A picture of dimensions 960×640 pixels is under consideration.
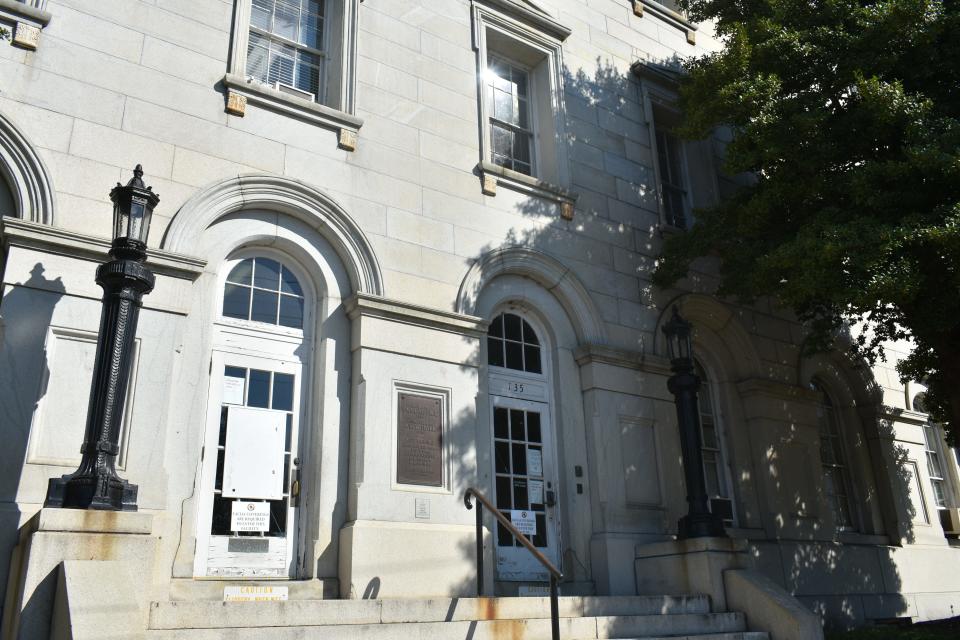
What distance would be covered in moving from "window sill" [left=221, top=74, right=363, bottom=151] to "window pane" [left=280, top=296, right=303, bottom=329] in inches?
82.8

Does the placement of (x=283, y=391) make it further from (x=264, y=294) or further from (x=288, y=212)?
(x=288, y=212)

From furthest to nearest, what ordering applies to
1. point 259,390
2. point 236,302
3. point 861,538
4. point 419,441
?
point 861,538 < point 419,441 < point 236,302 < point 259,390

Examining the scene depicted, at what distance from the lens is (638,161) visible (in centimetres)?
1366

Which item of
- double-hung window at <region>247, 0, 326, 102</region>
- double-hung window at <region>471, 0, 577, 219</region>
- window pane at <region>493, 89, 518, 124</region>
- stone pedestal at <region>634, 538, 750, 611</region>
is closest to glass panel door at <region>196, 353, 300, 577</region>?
double-hung window at <region>247, 0, 326, 102</region>

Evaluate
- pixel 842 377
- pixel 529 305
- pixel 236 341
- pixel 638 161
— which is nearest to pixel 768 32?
pixel 638 161

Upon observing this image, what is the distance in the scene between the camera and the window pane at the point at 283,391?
9.23m

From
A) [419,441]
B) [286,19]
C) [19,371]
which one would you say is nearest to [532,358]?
[419,441]

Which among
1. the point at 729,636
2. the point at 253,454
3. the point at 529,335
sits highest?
the point at 529,335

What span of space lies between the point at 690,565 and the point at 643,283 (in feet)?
14.8

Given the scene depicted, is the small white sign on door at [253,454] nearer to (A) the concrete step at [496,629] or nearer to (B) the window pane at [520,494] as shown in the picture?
(A) the concrete step at [496,629]

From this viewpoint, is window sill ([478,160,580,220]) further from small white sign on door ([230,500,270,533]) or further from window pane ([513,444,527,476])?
small white sign on door ([230,500,270,533])

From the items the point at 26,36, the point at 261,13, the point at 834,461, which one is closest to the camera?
the point at 26,36

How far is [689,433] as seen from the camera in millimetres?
10703

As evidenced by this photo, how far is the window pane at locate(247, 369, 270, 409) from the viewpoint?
908 cm
